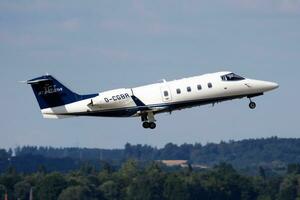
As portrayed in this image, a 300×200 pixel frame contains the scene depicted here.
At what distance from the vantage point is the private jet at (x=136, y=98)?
96.5 m

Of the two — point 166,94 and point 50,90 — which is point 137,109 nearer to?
point 166,94

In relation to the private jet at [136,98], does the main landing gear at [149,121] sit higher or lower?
lower

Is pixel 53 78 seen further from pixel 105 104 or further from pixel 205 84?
Result: pixel 205 84

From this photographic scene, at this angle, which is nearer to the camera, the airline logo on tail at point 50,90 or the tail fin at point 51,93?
the tail fin at point 51,93

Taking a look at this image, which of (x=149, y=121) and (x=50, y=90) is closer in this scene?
(x=149, y=121)

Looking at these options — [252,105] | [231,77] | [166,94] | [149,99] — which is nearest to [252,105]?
[252,105]

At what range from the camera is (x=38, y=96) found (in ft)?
319

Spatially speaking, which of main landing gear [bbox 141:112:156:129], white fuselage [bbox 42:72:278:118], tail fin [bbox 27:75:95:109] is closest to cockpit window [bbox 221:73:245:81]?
white fuselage [bbox 42:72:278:118]

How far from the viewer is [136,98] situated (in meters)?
96.1

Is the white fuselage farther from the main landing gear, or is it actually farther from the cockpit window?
the cockpit window

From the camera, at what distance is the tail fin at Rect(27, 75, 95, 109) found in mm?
97062

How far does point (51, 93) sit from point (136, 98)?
21.4 feet

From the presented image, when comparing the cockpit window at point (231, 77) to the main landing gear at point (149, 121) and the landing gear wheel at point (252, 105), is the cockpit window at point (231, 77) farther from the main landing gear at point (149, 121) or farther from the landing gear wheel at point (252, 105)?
the main landing gear at point (149, 121)

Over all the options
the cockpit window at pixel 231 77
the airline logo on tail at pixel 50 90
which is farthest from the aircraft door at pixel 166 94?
the airline logo on tail at pixel 50 90
